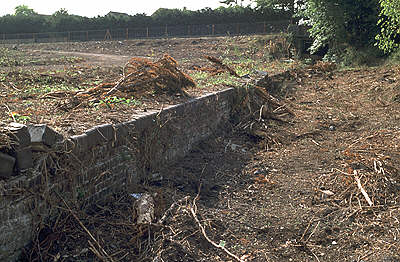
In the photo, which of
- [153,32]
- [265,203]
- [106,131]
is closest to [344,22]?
[265,203]

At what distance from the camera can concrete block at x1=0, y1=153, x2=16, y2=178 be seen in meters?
3.00

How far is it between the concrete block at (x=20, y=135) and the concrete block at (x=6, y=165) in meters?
0.16

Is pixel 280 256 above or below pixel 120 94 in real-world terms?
below

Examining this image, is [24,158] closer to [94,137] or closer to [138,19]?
[94,137]

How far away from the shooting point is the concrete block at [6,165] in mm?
2998

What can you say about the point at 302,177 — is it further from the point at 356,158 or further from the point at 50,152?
the point at 50,152

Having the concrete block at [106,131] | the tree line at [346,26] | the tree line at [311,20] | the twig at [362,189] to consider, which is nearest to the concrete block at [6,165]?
the concrete block at [106,131]

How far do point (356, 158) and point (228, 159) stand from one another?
6.68ft

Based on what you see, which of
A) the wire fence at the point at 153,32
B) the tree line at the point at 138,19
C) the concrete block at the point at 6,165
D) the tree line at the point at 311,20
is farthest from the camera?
the tree line at the point at 138,19

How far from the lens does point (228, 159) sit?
256 inches

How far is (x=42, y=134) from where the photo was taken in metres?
3.37

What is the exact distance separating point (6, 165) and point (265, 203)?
3.15 m

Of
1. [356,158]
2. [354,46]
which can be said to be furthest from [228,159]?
[354,46]

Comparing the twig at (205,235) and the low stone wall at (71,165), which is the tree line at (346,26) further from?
the twig at (205,235)
